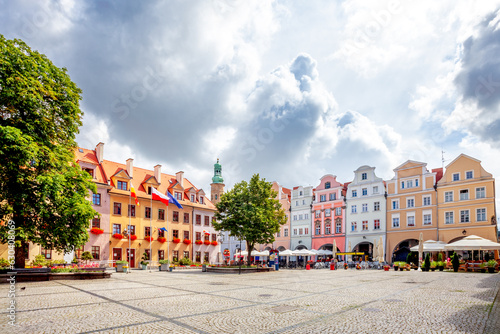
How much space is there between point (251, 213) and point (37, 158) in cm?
1874

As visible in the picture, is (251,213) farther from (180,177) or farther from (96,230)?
(180,177)

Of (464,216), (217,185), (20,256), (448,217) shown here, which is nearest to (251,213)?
(20,256)

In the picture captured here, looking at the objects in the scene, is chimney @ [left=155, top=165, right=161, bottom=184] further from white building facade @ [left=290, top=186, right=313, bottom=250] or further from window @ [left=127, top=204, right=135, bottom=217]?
white building facade @ [left=290, top=186, right=313, bottom=250]

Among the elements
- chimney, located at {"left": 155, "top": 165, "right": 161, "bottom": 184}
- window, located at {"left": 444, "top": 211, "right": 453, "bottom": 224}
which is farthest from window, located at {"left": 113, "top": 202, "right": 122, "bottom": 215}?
window, located at {"left": 444, "top": 211, "right": 453, "bottom": 224}

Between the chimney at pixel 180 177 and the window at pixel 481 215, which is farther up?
the chimney at pixel 180 177

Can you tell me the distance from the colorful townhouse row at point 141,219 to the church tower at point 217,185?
33.2m

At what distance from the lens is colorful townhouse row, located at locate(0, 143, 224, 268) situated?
40.4m

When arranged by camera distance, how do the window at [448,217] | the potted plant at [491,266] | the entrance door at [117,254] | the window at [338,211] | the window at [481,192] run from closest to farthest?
the potted plant at [491,266] → the entrance door at [117,254] → the window at [481,192] → the window at [448,217] → the window at [338,211]

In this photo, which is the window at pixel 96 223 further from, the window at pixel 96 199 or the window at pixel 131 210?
the window at pixel 131 210

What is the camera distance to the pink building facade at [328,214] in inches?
2226

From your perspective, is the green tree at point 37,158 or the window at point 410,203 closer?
the green tree at point 37,158

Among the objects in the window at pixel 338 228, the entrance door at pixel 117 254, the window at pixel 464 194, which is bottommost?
the entrance door at pixel 117 254

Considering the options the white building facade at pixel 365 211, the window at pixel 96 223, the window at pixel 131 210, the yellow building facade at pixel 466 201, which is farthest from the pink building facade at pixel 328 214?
the window at pixel 96 223

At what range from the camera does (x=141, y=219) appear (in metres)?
45.1
